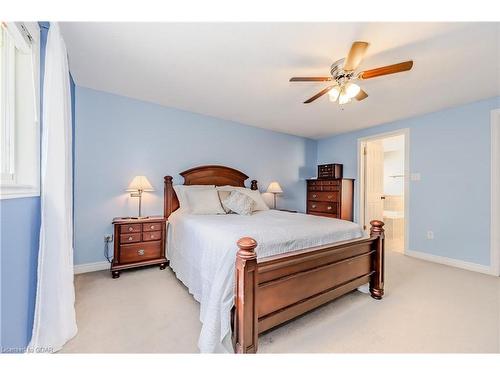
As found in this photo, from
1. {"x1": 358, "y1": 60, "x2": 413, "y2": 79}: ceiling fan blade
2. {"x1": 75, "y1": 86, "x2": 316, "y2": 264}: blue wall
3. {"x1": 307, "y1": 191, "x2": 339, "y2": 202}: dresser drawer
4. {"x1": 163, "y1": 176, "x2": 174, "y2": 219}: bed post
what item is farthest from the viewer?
{"x1": 307, "y1": 191, "x2": 339, "y2": 202}: dresser drawer

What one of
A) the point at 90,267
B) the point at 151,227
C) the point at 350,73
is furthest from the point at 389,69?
the point at 90,267

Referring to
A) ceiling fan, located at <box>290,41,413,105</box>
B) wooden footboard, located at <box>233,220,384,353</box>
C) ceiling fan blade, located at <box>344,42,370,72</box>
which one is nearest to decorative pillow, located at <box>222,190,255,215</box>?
wooden footboard, located at <box>233,220,384,353</box>

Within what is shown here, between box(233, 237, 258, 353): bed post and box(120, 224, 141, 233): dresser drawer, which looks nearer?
box(233, 237, 258, 353): bed post

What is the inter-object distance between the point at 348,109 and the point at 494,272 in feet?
9.37

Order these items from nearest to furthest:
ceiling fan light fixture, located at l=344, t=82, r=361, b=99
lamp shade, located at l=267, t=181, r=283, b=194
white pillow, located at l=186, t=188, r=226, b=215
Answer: ceiling fan light fixture, located at l=344, t=82, r=361, b=99
white pillow, located at l=186, t=188, r=226, b=215
lamp shade, located at l=267, t=181, r=283, b=194

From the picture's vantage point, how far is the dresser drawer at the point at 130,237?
261 centimetres

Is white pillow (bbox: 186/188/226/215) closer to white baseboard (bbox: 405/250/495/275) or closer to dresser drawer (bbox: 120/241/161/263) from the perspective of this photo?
dresser drawer (bbox: 120/241/161/263)

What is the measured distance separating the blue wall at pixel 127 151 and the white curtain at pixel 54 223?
4.52 feet

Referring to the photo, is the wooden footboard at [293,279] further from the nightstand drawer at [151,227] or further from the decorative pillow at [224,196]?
the nightstand drawer at [151,227]

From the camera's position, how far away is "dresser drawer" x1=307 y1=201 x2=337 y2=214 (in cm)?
432

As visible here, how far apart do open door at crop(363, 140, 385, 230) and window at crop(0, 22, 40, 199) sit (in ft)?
15.7

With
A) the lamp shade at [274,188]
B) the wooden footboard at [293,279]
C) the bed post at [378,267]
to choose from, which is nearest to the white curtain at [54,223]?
the wooden footboard at [293,279]

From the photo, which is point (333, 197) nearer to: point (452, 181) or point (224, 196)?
point (452, 181)

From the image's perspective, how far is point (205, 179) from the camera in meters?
3.51
